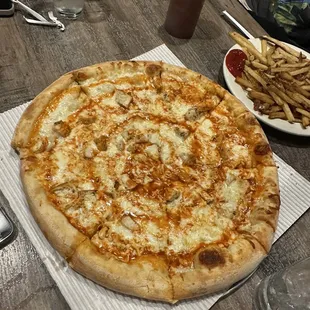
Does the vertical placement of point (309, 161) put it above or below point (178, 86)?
below

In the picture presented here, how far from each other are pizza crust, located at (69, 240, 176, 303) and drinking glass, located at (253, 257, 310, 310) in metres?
0.53

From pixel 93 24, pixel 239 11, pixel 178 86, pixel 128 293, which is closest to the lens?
pixel 128 293

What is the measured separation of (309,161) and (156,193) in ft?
4.21

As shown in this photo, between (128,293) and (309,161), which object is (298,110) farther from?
(128,293)

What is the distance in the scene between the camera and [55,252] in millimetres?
1985

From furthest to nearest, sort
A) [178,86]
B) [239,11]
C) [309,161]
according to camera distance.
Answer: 1. [239,11]
2. [309,161]
3. [178,86]

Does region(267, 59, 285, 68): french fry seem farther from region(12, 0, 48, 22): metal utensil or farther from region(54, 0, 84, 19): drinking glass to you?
region(12, 0, 48, 22): metal utensil

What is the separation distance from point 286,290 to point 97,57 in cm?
198

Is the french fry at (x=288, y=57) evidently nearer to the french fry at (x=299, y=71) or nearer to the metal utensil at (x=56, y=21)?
the french fry at (x=299, y=71)

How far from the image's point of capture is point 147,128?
2473mm

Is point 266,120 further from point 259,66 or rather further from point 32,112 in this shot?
point 32,112

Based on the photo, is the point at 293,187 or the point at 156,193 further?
the point at 293,187

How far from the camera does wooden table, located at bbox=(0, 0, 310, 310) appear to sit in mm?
1952

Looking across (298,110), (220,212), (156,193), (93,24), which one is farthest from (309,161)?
(93,24)
